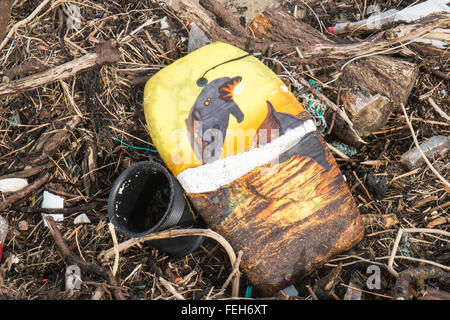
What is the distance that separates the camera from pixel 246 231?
183cm

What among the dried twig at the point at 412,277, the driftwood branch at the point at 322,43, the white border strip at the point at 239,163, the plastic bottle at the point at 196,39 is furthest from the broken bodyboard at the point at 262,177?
the plastic bottle at the point at 196,39

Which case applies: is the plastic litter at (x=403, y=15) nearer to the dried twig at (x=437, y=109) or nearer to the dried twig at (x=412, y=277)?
the dried twig at (x=437, y=109)

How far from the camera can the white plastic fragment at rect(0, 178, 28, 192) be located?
2.09 meters

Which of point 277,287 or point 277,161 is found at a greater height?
point 277,161

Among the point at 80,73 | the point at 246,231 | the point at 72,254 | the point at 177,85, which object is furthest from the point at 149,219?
the point at 80,73

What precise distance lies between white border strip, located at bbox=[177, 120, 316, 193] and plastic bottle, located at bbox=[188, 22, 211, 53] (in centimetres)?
90

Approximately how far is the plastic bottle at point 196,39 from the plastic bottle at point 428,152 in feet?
4.40

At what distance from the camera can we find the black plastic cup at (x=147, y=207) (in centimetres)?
183

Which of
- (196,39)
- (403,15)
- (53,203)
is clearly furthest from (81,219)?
(403,15)

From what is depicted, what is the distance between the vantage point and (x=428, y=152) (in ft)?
6.93

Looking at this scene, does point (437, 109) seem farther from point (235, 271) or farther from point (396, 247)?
point (235, 271)

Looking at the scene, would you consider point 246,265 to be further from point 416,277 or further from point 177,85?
A: point 177,85

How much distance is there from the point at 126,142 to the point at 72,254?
69 cm

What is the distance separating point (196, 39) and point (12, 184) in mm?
1354
